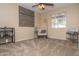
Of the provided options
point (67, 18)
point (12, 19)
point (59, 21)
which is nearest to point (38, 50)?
point (12, 19)

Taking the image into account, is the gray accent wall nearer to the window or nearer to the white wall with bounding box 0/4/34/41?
the white wall with bounding box 0/4/34/41

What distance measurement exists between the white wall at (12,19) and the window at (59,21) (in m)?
1.93

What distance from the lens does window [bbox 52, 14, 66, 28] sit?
5.82m

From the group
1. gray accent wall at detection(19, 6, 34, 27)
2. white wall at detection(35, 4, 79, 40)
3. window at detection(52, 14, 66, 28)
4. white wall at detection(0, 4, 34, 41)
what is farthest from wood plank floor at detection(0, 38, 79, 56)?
window at detection(52, 14, 66, 28)

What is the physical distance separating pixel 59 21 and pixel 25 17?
2178 millimetres

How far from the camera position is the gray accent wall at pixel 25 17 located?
17.6ft

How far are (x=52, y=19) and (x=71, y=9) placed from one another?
60.6 inches

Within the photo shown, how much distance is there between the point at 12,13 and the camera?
4.80 metres

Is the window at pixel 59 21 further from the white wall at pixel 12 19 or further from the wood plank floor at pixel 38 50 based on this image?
the wood plank floor at pixel 38 50

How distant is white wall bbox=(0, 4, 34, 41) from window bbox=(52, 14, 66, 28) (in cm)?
193

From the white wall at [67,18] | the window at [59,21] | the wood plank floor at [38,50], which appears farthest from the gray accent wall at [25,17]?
the wood plank floor at [38,50]

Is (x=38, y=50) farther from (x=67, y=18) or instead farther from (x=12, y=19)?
A: (x=67, y=18)

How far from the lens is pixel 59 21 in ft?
20.4

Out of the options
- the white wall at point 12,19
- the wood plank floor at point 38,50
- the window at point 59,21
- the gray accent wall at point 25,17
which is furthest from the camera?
the window at point 59,21
